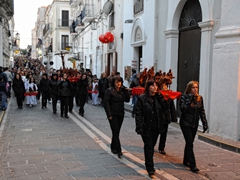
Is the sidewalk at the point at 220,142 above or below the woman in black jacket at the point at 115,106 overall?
below

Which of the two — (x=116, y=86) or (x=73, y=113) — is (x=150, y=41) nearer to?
(x=73, y=113)

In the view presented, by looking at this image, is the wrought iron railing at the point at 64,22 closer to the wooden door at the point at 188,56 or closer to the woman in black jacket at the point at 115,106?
the wooden door at the point at 188,56

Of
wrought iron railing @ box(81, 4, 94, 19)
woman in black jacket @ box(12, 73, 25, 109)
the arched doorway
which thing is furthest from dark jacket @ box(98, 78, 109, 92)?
wrought iron railing @ box(81, 4, 94, 19)

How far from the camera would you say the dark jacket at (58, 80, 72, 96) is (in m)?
12.6

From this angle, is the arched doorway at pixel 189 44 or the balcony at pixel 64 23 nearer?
the arched doorway at pixel 189 44

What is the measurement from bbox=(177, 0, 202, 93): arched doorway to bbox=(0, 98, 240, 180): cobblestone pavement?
6.36ft

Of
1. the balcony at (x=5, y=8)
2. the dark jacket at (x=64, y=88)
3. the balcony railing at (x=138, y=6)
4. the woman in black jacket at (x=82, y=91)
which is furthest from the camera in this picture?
the balcony at (x=5, y=8)

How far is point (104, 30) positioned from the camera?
23406 mm

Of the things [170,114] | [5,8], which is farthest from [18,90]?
[170,114]

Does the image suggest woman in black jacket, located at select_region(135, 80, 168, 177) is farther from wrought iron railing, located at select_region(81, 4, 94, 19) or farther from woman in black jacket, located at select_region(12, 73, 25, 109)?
wrought iron railing, located at select_region(81, 4, 94, 19)

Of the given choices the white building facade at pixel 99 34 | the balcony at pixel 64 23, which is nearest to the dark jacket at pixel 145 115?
the white building facade at pixel 99 34

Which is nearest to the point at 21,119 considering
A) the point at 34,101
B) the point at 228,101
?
the point at 34,101

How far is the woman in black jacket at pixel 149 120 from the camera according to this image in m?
5.64

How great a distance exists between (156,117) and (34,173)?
98.1 inches
